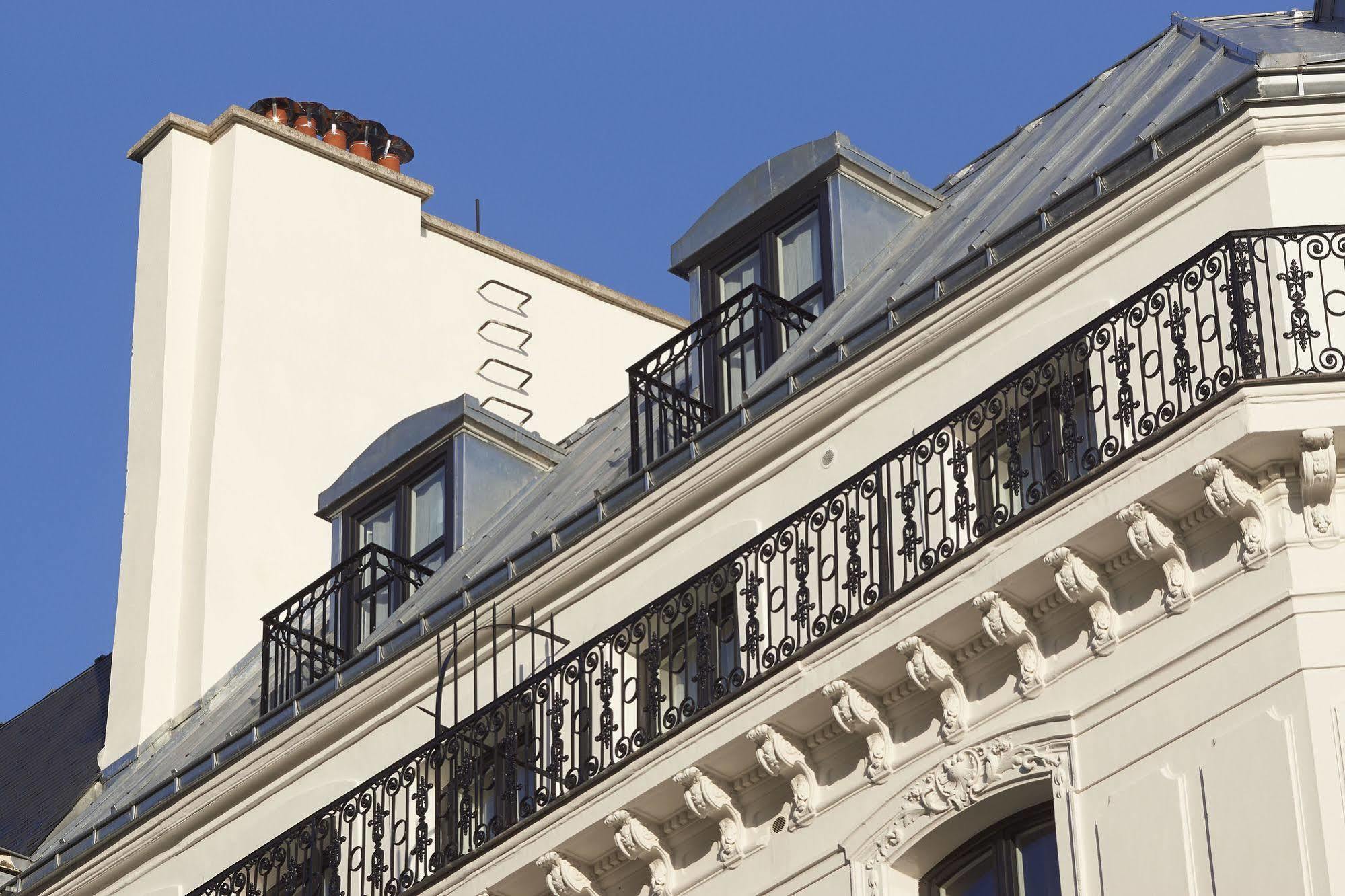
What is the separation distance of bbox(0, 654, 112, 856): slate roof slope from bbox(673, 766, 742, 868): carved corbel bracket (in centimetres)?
1064

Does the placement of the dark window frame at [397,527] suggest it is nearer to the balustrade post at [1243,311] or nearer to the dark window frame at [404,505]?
the dark window frame at [404,505]

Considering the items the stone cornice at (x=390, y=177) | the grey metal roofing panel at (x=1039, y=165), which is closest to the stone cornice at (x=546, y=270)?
the stone cornice at (x=390, y=177)

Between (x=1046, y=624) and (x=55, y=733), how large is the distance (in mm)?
14794

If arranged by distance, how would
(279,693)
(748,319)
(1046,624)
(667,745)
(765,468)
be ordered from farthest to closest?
1. (279,693)
2. (748,319)
3. (765,468)
4. (667,745)
5. (1046,624)

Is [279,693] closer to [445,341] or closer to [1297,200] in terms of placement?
[445,341]

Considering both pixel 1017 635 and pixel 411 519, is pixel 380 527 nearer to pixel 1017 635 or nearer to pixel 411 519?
pixel 411 519

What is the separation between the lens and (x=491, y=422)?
22.9 meters

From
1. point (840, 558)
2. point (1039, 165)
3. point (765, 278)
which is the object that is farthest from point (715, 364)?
point (840, 558)

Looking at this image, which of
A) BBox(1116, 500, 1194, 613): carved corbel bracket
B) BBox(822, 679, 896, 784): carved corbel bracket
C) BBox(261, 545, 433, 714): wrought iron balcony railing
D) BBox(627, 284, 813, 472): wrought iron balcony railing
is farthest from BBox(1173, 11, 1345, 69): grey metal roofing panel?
BBox(261, 545, 433, 714): wrought iron balcony railing

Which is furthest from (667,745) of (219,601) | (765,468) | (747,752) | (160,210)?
(160,210)

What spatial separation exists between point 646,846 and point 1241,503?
161 inches

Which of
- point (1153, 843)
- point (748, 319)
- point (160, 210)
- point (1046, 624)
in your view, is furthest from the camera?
point (160, 210)

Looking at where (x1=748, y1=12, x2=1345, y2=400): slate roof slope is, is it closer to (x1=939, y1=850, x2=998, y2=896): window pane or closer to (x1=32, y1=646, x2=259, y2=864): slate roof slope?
(x1=939, y1=850, x2=998, y2=896): window pane

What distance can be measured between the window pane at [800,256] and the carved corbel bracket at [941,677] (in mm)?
4995
